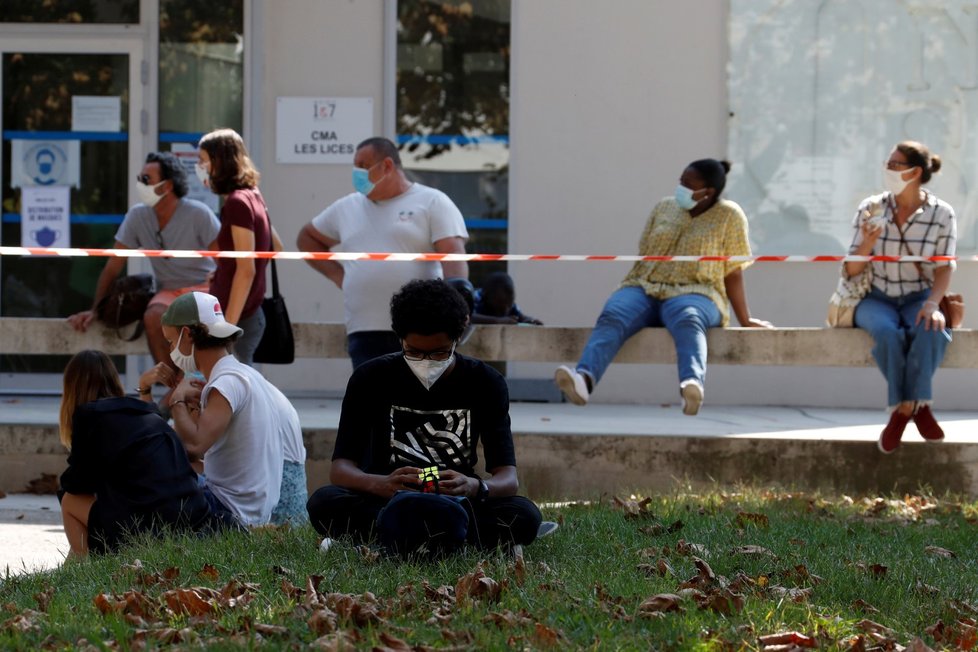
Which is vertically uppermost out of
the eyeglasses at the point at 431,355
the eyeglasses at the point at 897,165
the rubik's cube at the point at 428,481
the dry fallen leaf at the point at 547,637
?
the eyeglasses at the point at 897,165

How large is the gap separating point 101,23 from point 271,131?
1.55 metres

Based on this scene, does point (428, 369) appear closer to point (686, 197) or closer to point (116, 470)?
point (116, 470)

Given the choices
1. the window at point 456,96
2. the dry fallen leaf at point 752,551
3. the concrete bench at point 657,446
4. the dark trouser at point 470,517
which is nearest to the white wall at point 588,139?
the window at point 456,96

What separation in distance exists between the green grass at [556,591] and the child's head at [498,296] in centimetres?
348

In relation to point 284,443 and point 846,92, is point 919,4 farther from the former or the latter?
point 284,443

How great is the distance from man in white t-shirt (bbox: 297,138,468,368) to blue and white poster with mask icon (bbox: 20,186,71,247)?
429 cm

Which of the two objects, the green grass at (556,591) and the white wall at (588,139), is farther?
the white wall at (588,139)

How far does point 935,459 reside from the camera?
8.22 m

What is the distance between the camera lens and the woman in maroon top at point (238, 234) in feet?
25.3

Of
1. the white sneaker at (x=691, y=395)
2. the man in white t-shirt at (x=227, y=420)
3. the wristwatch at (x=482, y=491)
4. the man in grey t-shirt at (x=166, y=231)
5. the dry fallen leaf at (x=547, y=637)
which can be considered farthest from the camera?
the man in grey t-shirt at (x=166, y=231)

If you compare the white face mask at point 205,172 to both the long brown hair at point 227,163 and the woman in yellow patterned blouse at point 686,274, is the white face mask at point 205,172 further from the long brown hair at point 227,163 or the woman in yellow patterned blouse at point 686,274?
the woman in yellow patterned blouse at point 686,274

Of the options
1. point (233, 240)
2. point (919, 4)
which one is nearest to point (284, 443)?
point (233, 240)

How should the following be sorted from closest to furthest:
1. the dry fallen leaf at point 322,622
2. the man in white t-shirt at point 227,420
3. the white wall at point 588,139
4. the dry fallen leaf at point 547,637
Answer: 1. the dry fallen leaf at point 547,637
2. the dry fallen leaf at point 322,622
3. the man in white t-shirt at point 227,420
4. the white wall at point 588,139

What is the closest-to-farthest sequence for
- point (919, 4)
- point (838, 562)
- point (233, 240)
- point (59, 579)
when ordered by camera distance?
1. point (59, 579)
2. point (838, 562)
3. point (233, 240)
4. point (919, 4)
